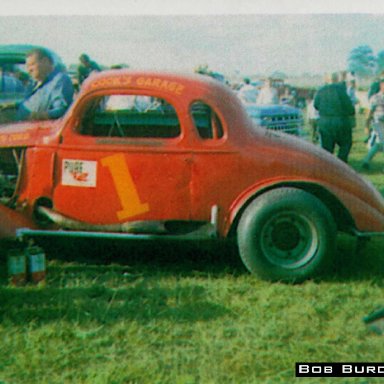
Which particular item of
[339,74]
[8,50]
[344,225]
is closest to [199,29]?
[344,225]

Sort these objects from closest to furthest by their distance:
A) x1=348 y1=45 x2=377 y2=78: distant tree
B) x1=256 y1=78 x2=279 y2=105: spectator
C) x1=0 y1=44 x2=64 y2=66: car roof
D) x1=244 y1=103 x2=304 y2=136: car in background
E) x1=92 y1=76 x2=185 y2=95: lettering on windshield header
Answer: x1=92 y1=76 x2=185 y2=95: lettering on windshield header → x1=348 y1=45 x2=377 y2=78: distant tree → x1=0 y1=44 x2=64 y2=66: car roof → x1=244 y1=103 x2=304 y2=136: car in background → x1=256 y1=78 x2=279 y2=105: spectator

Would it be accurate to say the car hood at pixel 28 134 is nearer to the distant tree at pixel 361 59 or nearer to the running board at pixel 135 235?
the running board at pixel 135 235

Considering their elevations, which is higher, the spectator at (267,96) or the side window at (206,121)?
the spectator at (267,96)

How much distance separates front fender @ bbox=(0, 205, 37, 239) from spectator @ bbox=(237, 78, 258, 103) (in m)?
4.72

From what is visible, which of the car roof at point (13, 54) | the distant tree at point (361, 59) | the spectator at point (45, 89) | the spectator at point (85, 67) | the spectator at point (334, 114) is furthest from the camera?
the car roof at point (13, 54)

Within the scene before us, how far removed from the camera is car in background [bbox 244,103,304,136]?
752cm

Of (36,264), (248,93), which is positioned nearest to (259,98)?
(248,93)

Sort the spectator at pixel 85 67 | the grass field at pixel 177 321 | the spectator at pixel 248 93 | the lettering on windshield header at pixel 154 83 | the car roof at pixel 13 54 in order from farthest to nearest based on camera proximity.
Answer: the spectator at pixel 248 93 < the car roof at pixel 13 54 < the spectator at pixel 85 67 < the lettering on windshield header at pixel 154 83 < the grass field at pixel 177 321

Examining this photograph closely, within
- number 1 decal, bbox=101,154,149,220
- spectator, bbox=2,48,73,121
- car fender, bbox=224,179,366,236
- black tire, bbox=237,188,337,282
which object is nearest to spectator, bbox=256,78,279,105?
spectator, bbox=2,48,73,121

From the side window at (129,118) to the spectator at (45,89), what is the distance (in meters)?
0.58

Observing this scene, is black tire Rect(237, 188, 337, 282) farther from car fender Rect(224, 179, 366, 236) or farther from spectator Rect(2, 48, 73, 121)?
spectator Rect(2, 48, 73, 121)

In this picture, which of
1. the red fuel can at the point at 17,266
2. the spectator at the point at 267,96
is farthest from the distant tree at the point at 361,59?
the red fuel can at the point at 17,266

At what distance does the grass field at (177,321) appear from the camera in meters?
2.71

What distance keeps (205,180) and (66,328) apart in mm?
1221
